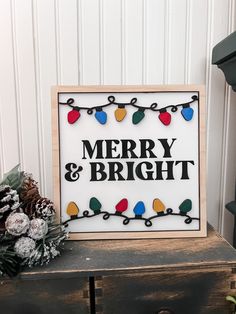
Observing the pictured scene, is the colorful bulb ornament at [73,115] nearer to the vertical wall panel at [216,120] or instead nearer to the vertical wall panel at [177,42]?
the vertical wall panel at [177,42]

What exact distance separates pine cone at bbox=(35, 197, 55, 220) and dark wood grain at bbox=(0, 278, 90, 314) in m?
0.15

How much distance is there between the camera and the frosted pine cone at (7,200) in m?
0.72

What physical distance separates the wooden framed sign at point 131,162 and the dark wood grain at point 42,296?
17cm

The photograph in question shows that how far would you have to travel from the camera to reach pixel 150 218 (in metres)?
0.85

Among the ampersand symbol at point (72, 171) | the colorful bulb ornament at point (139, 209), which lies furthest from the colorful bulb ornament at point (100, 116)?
the colorful bulb ornament at point (139, 209)

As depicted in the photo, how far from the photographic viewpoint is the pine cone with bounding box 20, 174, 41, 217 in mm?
778

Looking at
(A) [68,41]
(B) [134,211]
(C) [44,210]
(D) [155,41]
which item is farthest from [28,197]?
(D) [155,41]

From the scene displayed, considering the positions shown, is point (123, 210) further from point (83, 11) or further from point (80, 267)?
point (83, 11)

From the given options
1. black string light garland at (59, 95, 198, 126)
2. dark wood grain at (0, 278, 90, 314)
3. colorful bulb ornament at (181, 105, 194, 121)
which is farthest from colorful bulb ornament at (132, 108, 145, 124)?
dark wood grain at (0, 278, 90, 314)

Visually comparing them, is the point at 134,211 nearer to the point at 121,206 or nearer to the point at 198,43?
the point at 121,206

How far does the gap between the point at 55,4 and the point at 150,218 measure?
69cm

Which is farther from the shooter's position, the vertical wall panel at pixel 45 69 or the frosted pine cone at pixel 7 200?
the vertical wall panel at pixel 45 69

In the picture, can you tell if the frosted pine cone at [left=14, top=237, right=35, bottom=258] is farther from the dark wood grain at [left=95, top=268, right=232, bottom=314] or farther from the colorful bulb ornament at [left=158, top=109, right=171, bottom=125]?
the colorful bulb ornament at [left=158, top=109, right=171, bottom=125]

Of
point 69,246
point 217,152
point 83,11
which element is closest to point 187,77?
point 217,152
